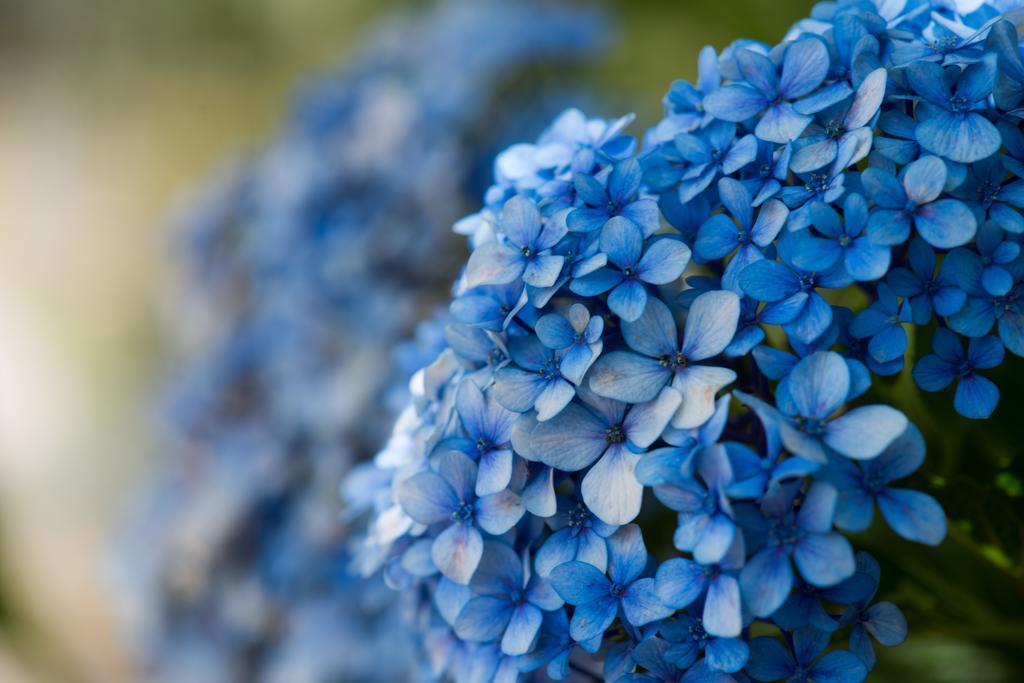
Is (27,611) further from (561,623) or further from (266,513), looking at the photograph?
(561,623)

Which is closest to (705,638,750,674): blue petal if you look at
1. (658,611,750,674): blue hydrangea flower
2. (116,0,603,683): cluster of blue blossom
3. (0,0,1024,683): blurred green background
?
(658,611,750,674): blue hydrangea flower

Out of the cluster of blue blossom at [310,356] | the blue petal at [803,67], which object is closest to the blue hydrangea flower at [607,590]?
the blue petal at [803,67]

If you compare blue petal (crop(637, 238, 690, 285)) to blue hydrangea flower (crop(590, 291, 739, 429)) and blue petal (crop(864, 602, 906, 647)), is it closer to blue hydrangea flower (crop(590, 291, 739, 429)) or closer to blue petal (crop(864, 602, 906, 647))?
blue hydrangea flower (crop(590, 291, 739, 429))

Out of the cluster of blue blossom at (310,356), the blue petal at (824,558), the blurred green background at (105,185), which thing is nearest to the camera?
the blue petal at (824,558)

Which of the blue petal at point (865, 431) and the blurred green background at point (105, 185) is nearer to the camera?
the blue petal at point (865, 431)

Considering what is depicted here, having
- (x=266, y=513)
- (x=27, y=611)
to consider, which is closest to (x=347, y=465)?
(x=266, y=513)

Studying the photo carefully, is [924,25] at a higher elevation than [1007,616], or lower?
higher

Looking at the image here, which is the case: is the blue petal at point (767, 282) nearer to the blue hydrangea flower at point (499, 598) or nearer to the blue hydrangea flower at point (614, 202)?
the blue hydrangea flower at point (614, 202)

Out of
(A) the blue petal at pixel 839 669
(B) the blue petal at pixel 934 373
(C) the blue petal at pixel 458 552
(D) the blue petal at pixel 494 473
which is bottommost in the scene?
(A) the blue petal at pixel 839 669
